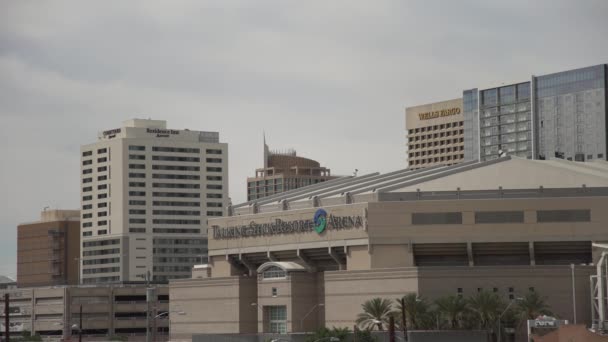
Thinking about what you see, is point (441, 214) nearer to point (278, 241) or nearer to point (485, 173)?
point (485, 173)

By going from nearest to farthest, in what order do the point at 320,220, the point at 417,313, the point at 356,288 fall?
the point at 417,313 → the point at 356,288 → the point at 320,220

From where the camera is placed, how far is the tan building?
16712 centimetres

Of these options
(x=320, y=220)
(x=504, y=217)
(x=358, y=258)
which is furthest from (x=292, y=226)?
(x=504, y=217)

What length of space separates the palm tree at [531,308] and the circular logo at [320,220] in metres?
27.7

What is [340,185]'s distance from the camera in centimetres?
Answer: 19750

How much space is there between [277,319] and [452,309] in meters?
27.6

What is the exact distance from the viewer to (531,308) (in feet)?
530

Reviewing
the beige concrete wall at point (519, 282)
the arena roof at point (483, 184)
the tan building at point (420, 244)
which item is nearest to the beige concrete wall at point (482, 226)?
the tan building at point (420, 244)

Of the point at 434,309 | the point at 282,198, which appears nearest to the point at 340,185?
the point at 282,198

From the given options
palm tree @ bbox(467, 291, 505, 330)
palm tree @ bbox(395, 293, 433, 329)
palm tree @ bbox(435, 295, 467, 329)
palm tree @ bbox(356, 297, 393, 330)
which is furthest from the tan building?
palm tree @ bbox(435, 295, 467, 329)

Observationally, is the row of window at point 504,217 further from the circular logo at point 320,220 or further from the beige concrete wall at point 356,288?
the circular logo at point 320,220

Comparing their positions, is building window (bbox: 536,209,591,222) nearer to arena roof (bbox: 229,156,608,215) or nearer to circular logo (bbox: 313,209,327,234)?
arena roof (bbox: 229,156,608,215)

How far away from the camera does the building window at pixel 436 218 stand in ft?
556

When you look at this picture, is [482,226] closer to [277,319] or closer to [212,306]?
[277,319]
